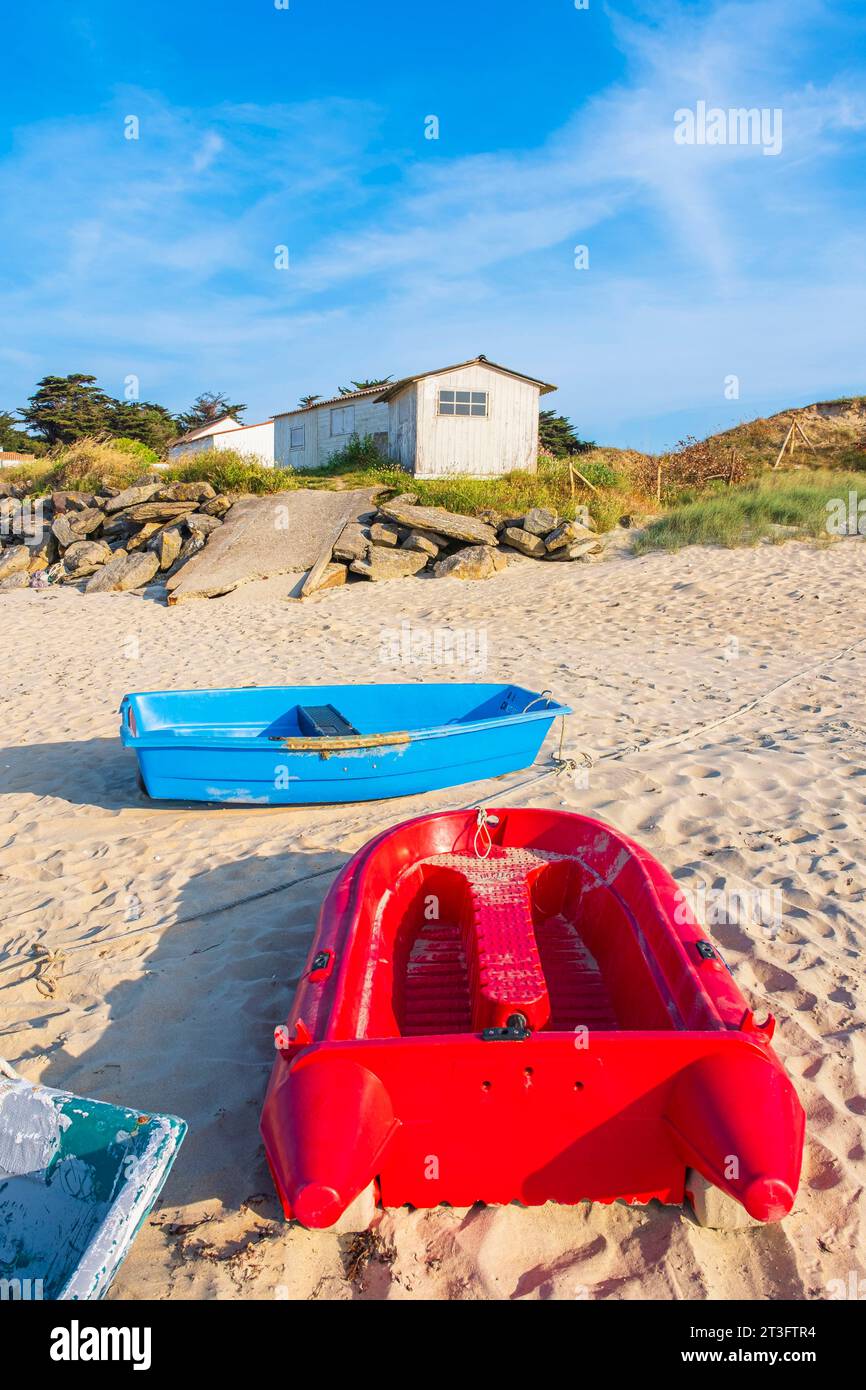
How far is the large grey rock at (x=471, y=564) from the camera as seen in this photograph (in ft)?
48.2

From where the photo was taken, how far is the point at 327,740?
569cm

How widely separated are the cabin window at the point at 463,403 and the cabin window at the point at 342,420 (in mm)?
5004

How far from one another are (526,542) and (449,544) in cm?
146

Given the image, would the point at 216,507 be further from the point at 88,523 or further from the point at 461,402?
the point at 461,402

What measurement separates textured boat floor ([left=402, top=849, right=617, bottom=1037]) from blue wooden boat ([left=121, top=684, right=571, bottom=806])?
1883mm

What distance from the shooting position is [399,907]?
3787mm

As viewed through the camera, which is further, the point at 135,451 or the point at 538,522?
the point at 135,451

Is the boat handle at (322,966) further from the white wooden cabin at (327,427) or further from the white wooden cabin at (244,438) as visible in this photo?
the white wooden cabin at (244,438)

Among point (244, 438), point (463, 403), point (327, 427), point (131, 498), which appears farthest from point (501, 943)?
point (244, 438)

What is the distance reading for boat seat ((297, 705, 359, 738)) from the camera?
632 cm

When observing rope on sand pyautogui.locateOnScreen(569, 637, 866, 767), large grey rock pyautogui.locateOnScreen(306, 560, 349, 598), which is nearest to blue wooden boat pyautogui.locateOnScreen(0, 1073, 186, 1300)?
rope on sand pyautogui.locateOnScreen(569, 637, 866, 767)

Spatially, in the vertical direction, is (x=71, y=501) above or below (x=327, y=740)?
above

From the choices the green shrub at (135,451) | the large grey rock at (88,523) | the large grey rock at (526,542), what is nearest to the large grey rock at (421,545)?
the large grey rock at (526,542)
